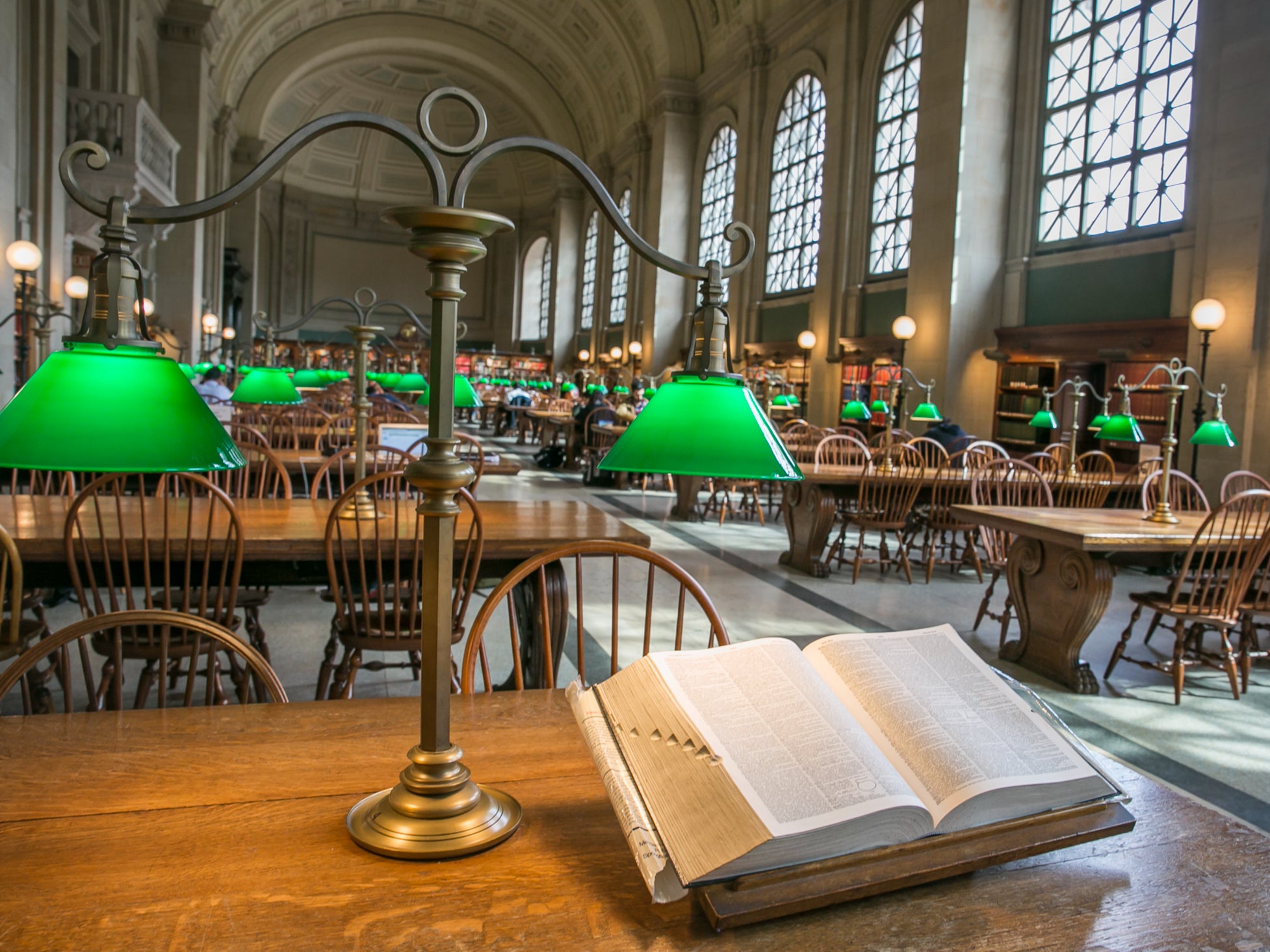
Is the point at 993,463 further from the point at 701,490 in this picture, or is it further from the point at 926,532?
the point at 701,490

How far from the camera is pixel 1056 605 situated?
4543mm

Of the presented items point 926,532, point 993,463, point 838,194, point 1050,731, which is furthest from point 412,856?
point 838,194

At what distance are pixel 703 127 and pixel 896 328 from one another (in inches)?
418

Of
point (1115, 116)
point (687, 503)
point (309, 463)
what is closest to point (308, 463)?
point (309, 463)

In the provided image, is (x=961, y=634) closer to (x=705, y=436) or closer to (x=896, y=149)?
(x=705, y=436)

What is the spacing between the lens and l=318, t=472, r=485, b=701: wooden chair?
2.95 metres

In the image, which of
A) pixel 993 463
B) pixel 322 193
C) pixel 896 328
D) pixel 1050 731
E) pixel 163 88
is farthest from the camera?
pixel 322 193

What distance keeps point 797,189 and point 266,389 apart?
13.8 meters

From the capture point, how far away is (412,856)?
108 centimetres

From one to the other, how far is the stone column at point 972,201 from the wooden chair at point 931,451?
2814 millimetres

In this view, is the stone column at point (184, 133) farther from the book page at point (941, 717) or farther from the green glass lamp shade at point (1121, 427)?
the book page at point (941, 717)

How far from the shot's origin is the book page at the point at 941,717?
112 cm

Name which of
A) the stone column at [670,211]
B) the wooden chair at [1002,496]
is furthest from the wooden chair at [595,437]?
the stone column at [670,211]

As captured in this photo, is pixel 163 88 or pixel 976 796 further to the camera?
pixel 163 88
